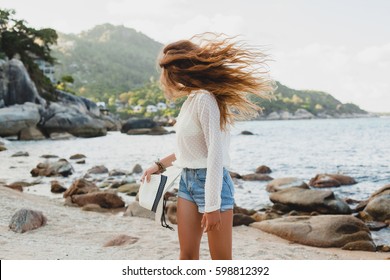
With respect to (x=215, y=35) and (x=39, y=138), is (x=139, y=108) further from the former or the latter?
(x=215, y=35)

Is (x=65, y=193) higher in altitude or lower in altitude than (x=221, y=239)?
lower

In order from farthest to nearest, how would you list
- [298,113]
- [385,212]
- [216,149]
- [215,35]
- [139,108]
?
[298,113], [139,108], [385,212], [215,35], [216,149]

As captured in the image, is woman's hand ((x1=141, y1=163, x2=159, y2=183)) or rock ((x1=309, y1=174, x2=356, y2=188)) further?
rock ((x1=309, y1=174, x2=356, y2=188))

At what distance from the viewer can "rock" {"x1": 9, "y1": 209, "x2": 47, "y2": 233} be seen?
5.66 m

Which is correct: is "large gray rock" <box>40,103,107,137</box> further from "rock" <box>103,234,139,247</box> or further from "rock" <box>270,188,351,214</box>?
"rock" <box>103,234,139,247</box>

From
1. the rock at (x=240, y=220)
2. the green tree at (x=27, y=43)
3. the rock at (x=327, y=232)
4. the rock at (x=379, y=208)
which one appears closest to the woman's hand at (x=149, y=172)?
the rock at (x=327, y=232)

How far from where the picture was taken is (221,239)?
2.48 meters

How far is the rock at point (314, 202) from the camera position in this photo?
27.3ft

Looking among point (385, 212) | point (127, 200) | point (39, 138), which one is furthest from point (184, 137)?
point (39, 138)

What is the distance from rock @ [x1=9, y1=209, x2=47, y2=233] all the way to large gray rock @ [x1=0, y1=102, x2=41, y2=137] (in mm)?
23935

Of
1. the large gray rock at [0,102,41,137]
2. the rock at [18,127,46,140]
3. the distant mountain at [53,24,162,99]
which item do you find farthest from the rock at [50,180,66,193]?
the distant mountain at [53,24,162,99]

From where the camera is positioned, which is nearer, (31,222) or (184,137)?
(184,137)
